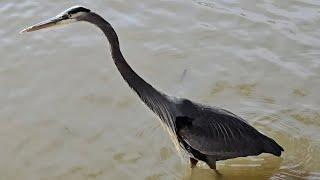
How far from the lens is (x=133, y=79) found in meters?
4.75

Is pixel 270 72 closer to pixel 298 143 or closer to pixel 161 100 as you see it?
pixel 298 143

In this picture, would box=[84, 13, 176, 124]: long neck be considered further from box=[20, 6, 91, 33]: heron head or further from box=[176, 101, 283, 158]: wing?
box=[176, 101, 283, 158]: wing

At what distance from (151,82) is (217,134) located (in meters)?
1.46

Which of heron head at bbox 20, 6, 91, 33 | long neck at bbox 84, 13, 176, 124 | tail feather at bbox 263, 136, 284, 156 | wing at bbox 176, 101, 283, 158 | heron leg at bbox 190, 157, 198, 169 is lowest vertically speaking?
heron leg at bbox 190, 157, 198, 169

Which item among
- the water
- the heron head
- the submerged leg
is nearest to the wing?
the submerged leg

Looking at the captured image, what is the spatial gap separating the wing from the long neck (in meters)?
0.17

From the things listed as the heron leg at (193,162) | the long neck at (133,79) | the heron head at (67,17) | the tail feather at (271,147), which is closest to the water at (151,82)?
the heron leg at (193,162)

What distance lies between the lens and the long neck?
455cm

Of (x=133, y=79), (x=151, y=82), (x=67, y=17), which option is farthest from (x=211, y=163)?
(x=67, y=17)

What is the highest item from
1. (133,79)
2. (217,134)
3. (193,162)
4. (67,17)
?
(67,17)

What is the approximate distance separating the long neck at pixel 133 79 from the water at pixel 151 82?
71 cm

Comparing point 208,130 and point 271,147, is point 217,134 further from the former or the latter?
point 271,147

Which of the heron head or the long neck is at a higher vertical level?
the heron head

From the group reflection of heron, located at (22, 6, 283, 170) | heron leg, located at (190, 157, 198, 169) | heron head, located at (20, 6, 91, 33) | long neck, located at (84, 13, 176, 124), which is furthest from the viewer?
heron leg, located at (190, 157, 198, 169)
